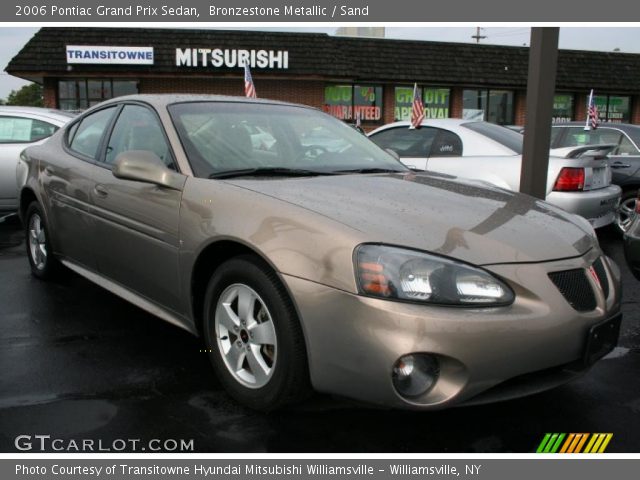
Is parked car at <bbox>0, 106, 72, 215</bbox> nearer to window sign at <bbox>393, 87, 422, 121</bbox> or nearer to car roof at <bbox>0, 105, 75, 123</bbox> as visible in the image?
car roof at <bbox>0, 105, 75, 123</bbox>

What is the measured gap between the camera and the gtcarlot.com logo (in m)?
2.52

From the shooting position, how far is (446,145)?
6895mm

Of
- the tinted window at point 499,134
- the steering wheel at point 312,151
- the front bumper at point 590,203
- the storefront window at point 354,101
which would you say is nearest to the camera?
the steering wheel at point 312,151

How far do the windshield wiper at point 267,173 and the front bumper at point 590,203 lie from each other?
338cm

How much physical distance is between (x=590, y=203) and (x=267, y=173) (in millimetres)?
4092

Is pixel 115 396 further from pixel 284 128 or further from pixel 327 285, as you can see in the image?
pixel 284 128

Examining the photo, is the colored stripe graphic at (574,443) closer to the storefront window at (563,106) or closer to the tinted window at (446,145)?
the tinted window at (446,145)

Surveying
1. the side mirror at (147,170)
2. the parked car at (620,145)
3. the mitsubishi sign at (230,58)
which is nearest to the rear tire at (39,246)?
the side mirror at (147,170)

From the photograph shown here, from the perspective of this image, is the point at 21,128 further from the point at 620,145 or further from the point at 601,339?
the point at 620,145

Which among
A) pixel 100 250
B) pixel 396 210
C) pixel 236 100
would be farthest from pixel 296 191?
pixel 100 250

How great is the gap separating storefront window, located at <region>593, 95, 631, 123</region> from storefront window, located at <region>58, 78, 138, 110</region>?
61.6ft

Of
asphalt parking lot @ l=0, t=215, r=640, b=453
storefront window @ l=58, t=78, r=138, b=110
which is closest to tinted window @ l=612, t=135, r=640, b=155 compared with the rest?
asphalt parking lot @ l=0, t=215, r=640, b=453

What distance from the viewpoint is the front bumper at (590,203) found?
6.02 m

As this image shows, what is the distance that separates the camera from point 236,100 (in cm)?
397
